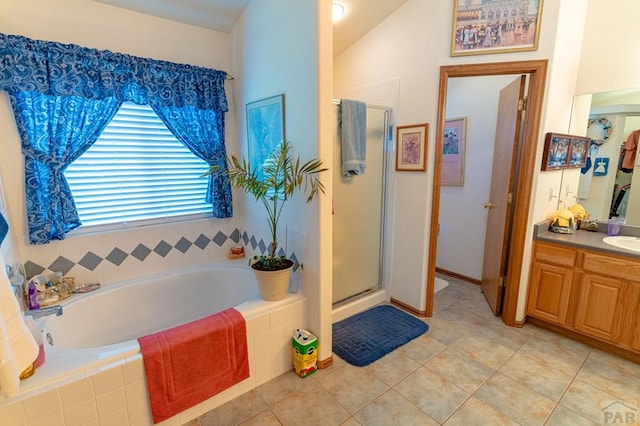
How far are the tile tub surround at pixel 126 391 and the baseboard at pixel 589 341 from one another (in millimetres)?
2151

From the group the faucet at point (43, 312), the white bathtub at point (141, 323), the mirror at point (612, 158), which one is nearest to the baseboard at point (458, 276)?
the mirror at point (612, 158)

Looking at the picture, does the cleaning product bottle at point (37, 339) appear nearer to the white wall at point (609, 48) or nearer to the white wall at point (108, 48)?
the white wall at point (108, 48)

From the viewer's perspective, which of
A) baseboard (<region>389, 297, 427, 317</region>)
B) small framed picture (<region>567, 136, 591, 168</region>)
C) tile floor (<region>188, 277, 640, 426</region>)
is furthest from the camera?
baseboard (<region>389, 297, 427, 317</region>)

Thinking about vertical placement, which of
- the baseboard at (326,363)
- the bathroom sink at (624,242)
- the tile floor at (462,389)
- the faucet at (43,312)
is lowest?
the tile floor at (462,389)

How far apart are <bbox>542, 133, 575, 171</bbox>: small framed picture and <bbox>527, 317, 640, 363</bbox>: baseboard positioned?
51.4 inches

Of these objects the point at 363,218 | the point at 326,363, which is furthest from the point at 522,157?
the point at 326,363

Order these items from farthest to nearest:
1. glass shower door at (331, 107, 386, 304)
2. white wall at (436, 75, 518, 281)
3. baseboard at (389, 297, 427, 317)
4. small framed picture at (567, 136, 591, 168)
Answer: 1. white wall at (436, 75, 518, 281)
2. baseboard at (389, 297, 427, 317)
3. glass shower door at (331, 107, 386, 304)
4. small framed picture at (567, 136, 591, 168)

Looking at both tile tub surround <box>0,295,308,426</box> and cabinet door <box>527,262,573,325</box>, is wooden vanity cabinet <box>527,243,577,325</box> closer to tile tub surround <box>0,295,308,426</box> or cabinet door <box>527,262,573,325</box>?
cabinet door <box>527,262,573,325</box>

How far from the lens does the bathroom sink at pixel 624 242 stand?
216 centimetres

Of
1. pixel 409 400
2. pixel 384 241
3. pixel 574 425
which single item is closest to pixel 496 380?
pixel 574 425

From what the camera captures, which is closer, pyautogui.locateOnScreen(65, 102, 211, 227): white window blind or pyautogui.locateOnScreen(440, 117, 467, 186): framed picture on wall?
pyautogui.locateOnScreen(65, 102, 211, 227): white window blind

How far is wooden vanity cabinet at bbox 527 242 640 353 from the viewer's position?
81.1 inches

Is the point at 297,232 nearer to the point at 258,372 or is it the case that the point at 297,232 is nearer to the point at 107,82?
the point at 258,372

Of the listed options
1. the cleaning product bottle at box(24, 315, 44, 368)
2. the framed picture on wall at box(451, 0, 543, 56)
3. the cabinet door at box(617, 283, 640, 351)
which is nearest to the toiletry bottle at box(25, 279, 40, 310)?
the cleaning product bottle at box(24, 315, 44, 368)
